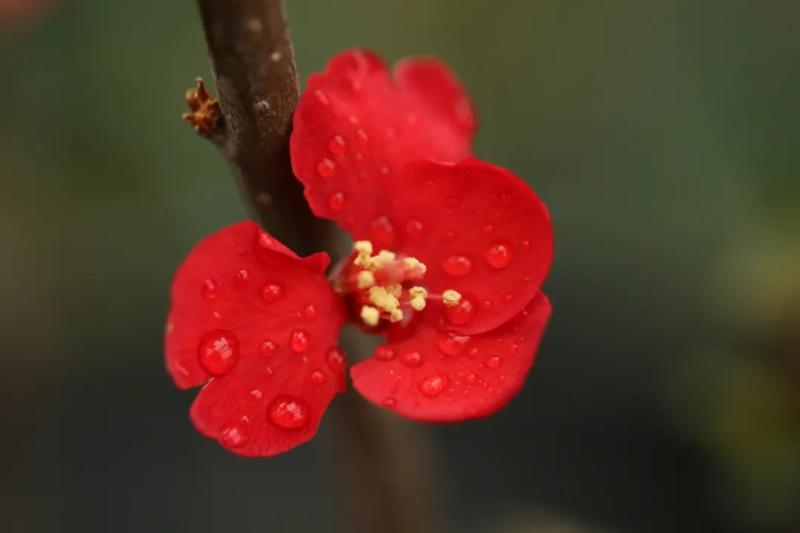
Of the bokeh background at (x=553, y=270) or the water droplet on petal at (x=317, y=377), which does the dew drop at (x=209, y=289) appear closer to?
the water droplet on petal at (x=317, y=377)

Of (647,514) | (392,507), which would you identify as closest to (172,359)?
(392,507)

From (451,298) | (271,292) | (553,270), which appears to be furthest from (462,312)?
(553,270)

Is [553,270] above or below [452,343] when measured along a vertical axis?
below

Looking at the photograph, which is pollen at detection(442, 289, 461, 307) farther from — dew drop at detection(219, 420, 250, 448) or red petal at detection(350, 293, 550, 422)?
dew drop at detection(219, 420, 250, 448)

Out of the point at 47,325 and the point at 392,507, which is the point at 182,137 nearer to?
the point at 47,325

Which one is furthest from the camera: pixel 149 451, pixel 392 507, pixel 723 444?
pixel 149 451

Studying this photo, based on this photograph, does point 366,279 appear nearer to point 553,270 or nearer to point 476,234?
point 476,234
